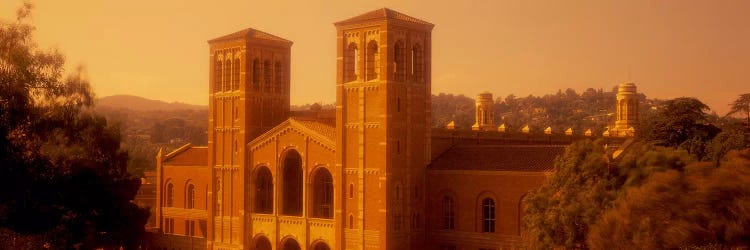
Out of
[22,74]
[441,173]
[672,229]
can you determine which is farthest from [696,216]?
[22,74]

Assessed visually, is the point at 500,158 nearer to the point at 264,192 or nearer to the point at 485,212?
the point at 485,212

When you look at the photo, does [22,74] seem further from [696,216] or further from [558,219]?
[696,216]

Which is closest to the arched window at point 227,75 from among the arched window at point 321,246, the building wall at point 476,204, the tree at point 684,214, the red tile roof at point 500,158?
the arched window at point 321,246

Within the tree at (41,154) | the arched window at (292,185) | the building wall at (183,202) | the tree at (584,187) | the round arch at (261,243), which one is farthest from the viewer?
the building wall at (183,202)

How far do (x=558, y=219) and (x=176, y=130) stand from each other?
15745 centimetres

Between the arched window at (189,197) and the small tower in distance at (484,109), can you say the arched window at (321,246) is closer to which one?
the arched window at (189,197)

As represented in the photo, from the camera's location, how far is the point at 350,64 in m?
47.5

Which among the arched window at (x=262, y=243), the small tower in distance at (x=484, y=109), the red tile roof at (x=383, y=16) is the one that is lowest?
the arched window at (x=262, y=243)

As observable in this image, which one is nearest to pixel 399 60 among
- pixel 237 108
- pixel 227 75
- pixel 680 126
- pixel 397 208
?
pixel 397 208

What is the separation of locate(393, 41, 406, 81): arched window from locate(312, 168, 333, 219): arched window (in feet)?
23.5

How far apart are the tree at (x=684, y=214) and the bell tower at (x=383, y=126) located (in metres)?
13.3

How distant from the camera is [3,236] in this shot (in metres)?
32.0

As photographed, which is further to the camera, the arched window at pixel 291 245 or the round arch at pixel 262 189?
the round arch at pixel 262 189

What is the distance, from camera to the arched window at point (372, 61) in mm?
46312
